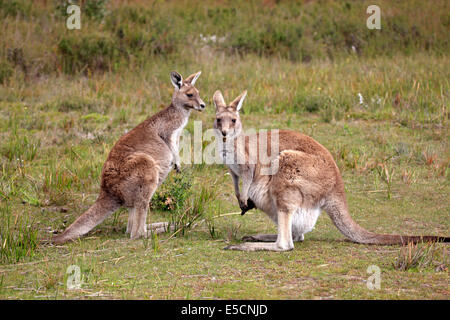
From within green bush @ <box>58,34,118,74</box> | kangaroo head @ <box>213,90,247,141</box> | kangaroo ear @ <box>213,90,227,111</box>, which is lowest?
kangaroo head @ <box>213,90,247,141</box>

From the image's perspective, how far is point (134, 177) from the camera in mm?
5344

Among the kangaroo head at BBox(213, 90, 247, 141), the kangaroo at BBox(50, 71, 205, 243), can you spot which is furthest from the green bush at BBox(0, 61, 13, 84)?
the kangaroo head at BBox(213, 90, 247, 141)

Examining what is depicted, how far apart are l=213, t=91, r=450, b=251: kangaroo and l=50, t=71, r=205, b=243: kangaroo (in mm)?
811

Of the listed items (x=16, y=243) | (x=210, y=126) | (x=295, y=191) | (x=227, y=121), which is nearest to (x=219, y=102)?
(x=227, y=121)

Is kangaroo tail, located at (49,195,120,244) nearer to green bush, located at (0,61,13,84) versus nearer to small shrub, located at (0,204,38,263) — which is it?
small shrub, located at (0,204,38,263)

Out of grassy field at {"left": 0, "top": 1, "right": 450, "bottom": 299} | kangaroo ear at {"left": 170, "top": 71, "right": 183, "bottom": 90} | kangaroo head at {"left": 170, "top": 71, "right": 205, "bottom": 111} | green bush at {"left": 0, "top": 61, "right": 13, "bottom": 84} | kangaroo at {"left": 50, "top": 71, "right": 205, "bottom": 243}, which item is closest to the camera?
grassy field at {"left": 0, "top": 1, "right": 450, "bottom": 299}

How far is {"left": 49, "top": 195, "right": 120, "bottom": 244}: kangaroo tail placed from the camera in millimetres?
5121

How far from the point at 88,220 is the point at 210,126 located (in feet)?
12.4

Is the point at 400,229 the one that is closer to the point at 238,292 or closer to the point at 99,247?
the point at 238,292

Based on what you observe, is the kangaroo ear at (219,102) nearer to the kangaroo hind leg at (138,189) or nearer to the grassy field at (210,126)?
the kangaroo hind leg at (138,189)

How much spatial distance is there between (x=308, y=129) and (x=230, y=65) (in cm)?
325

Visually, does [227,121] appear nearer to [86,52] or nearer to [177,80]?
[177,80]

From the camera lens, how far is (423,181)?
277 inches

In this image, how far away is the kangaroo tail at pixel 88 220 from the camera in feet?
16.8
